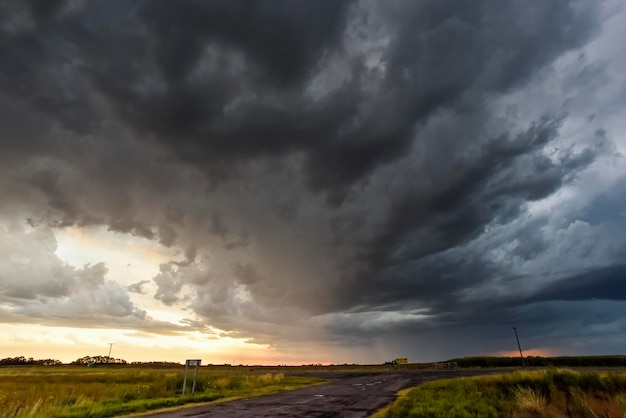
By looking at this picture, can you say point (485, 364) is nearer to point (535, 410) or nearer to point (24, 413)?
point (535, 410)

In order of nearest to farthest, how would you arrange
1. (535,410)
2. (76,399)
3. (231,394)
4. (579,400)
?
(535,410) → (579,400) → (76,399) → (231,394)

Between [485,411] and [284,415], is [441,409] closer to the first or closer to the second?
[485,411]

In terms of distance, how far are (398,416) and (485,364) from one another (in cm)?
10420

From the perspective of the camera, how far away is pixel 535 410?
1365cm

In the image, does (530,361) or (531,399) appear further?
(530,361)

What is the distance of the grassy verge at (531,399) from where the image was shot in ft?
44.4

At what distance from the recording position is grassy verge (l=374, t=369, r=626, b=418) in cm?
1355

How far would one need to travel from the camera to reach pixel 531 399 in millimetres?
15344

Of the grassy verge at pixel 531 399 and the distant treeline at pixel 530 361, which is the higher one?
the distant treeline at pixel 530 361

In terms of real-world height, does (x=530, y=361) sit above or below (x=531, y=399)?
above

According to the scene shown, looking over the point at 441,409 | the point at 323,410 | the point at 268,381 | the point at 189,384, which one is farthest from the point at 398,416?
the point at 268,381

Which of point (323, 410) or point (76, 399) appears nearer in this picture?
point (323, 410)

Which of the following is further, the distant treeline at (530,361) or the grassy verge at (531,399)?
the distant treeline at (530,361)

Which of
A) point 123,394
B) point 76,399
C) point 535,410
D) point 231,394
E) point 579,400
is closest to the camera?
point 535,410
